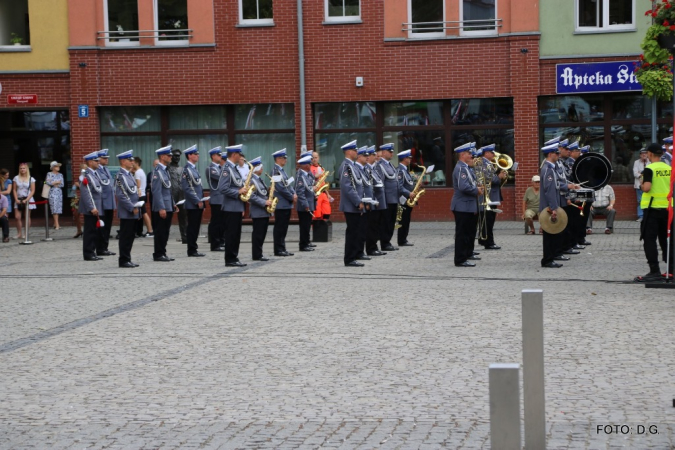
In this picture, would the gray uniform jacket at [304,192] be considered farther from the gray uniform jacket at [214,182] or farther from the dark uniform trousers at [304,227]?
the gray uniform jacket at [214,182]

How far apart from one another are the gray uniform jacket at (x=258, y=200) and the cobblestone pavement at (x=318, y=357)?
2.18 metres

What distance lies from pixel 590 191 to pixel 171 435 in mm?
12111

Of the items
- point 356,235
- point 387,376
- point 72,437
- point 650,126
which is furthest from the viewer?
point 650,126

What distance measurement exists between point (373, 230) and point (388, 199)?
1250 mm

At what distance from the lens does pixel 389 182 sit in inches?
816

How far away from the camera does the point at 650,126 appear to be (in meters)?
26.8

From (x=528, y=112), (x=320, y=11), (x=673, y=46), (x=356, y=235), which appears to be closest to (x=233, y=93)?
(x=320, y=11)

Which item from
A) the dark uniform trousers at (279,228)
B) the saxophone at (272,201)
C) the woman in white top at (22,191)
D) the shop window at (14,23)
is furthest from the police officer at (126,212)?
the shop window at (14,23)

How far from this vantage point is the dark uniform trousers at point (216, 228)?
21078 millimetres

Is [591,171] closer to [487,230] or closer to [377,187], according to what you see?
[487,230]

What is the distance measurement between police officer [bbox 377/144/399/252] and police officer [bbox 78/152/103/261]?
4976 mm

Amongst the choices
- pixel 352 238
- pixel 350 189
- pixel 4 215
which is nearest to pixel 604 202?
pixel 350 189

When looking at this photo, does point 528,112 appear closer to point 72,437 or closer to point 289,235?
point 289,235

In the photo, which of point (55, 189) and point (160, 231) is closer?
point (160, 231)
